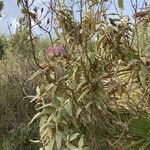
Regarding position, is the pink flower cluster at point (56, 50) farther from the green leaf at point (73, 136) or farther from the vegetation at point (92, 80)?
the green leaf at point (73, 136)

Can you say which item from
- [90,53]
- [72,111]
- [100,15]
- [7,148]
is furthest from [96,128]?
[7,148]

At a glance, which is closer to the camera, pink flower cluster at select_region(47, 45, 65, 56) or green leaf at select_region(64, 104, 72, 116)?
green leaf at select_region(64, 104, 72, 116)

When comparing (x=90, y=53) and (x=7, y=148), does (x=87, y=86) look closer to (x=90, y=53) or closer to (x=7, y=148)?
(x=90, y=53)

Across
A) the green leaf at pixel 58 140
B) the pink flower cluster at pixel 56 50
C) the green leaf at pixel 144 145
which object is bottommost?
the green leaf at pixel 144 145

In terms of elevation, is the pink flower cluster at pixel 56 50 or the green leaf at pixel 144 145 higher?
the pink flower cluster at pixel 56 50

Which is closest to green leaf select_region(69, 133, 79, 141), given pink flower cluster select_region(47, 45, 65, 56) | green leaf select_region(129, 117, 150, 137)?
green leaf select_region(129, 117, 150, 137)

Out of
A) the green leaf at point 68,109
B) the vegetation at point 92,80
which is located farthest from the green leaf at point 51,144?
the green leaf at point 68,109

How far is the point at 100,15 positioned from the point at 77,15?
314 mm

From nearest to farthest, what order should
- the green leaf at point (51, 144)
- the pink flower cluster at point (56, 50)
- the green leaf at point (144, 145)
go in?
the green leaf at point (144, 145) < the green leaf at point (51, 144) < the pink flower cluster at point (56, 50)

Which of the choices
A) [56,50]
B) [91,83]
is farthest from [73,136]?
[56,50]

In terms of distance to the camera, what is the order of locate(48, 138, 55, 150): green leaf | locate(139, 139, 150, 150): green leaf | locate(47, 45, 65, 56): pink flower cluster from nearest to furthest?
locate(139, 139, 150, 150): green leaf, locate(48, 138, 55, 150): green leaf, locate(47, 45, 65, 56): pink flower cluster

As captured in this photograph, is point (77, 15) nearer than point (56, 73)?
No

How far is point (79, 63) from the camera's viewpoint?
406 centimetres

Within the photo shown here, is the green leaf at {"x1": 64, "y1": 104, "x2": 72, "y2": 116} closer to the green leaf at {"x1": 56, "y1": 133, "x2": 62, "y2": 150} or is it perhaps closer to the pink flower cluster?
the green leaf at {"x1": 56, "y1": 133, "x2": 62, "y2": 150}
